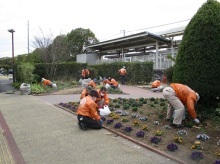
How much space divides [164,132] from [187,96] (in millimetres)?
1062

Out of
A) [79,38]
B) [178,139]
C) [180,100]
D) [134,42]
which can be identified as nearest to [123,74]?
[134,42]

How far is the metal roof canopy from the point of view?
2611 centimetres

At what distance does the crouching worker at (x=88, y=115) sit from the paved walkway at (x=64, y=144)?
0.18 meters

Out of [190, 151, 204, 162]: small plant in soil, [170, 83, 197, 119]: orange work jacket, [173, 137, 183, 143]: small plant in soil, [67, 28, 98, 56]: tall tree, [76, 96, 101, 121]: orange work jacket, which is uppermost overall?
[67, 28, 98, 56]: tall tree

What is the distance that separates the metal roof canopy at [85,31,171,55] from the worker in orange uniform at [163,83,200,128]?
62.1 feet

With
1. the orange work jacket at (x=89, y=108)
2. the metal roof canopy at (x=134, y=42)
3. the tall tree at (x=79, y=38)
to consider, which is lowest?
the orange work jacket at (x=89, y=108)

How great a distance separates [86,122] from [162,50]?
81.2ft

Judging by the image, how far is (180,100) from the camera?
7020 mm

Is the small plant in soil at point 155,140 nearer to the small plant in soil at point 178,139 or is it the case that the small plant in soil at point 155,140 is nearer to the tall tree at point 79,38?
the small plant in soil at point 178,139

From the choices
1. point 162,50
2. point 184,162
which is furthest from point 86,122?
point 162,50

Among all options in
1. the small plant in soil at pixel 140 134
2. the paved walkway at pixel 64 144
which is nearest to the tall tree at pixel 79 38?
the paved walkway at pixel 64 144

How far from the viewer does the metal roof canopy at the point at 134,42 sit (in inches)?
1028

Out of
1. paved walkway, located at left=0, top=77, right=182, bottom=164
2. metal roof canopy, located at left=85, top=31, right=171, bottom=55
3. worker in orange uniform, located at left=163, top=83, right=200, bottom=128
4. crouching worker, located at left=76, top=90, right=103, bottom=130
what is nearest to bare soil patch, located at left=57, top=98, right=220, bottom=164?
worker in orange uniform, located at left=163, top=83, right=200, bottom=128

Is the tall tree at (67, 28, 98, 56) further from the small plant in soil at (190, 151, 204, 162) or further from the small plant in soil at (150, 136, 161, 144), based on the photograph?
the small plant in soil at (190, 151, 204, 162)
